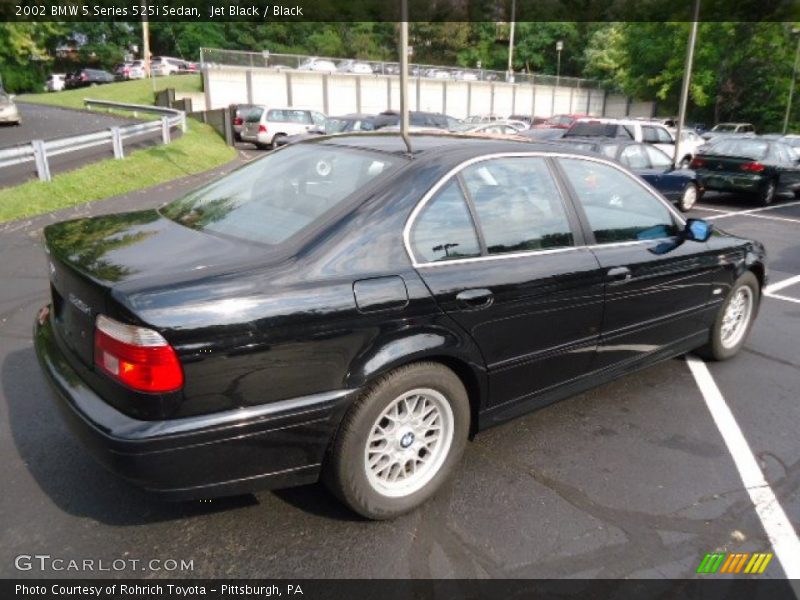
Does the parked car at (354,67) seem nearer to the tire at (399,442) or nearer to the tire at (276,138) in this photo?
the tire at (276,138)

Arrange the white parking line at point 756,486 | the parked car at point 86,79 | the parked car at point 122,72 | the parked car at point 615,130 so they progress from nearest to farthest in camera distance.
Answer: the white parking line at point 756,486, the parked car at point 615,130, the parked car at point 86,79, the parked car at point 122,72

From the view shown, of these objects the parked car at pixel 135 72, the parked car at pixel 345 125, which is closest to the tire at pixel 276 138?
the parked car at pixel 345 125

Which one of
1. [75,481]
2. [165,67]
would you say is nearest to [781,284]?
[75,481]

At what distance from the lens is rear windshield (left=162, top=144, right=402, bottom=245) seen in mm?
2771

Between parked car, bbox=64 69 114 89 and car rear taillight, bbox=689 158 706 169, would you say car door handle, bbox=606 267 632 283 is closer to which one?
car rear taillight, bbox=689 158 706 169

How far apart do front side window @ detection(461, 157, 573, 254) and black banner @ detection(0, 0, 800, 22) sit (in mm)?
25054

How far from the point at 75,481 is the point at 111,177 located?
9374 mm

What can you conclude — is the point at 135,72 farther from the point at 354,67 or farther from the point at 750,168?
the point at 750,168

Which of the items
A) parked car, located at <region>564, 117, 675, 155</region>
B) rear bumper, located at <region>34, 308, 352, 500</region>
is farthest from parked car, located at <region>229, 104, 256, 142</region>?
rear bumper, located at <region>34, 308, 352, 500</region>

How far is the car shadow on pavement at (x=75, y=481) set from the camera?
2.75 meters

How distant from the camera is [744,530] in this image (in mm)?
2832

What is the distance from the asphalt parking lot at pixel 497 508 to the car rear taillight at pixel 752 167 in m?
11.0

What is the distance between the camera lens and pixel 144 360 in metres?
2.20

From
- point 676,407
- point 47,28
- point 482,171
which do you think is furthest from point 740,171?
point 47,28
